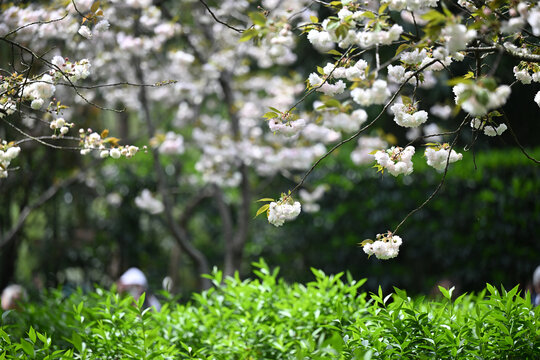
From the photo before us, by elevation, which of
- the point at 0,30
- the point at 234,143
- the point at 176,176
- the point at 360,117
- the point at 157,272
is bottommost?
the point at 157,272

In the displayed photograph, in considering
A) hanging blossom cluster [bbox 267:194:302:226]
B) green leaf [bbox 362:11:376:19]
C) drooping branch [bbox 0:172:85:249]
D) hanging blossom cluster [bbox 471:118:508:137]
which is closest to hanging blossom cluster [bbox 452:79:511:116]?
green leaf [bbox 362:11:376:19]

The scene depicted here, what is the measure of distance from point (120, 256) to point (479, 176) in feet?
15.5

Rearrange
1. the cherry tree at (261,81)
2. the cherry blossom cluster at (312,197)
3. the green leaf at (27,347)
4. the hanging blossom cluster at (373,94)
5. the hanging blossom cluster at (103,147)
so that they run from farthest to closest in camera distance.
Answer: the cherry blossom cluster at (312,197) < the hanging blossom cluster at (103,147) < the green leaf at (27,347) < the cherry tree at (261,81) < the hanging blossom cluster at (373,94)

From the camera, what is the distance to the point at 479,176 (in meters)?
5.56

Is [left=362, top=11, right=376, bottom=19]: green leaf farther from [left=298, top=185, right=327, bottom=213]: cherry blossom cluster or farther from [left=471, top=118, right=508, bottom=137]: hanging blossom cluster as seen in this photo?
[left=298, top=185, right=327, bottom=213]: cherry blossom cluster

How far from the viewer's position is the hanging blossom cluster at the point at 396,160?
2.38m

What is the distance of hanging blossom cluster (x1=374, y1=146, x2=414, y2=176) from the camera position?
2381mm

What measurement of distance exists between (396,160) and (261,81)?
523 cm

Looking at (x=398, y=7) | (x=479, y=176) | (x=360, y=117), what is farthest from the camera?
(x=479, y=176)

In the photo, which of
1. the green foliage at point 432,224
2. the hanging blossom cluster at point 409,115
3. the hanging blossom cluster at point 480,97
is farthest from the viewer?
the green foliage at point 432,224

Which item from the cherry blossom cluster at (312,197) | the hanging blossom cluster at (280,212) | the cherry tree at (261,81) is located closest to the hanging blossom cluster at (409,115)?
the cherry tree at (261,81)

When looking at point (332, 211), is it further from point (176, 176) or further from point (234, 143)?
point (176, 176)

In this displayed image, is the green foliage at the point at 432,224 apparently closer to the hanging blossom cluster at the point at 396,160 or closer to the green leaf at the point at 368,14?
the hanging blossom cluster at the point at 396,160

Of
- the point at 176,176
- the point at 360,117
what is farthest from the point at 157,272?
the point at 360,117
